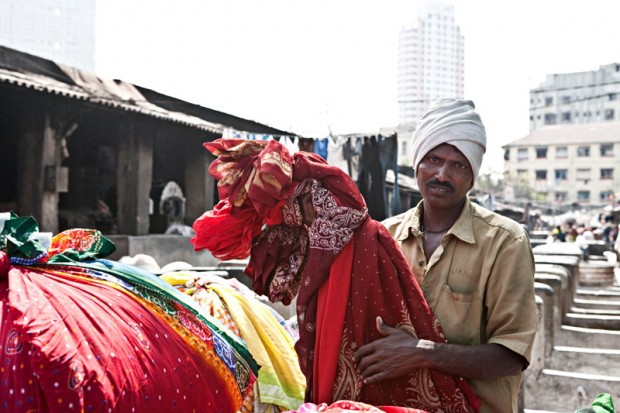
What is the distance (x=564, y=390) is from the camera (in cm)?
543

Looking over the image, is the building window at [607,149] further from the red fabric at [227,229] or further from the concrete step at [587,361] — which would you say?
the red fabric at [227,229]

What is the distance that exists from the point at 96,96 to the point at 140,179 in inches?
109

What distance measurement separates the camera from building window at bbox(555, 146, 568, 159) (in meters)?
69.8

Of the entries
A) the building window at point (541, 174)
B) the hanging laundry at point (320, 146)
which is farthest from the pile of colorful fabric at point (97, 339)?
the building window at point (541, 174)

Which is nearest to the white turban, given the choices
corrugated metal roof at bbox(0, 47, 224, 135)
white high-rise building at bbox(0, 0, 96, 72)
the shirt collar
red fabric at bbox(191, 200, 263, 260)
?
the shirt collar

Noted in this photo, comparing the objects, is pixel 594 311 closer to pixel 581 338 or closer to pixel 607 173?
pixel 581 338

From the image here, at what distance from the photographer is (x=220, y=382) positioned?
178cm

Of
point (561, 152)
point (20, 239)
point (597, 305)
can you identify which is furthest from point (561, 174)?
point (20, 239)

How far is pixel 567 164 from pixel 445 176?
2903 inches

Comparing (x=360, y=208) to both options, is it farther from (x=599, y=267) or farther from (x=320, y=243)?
(x=599, y=267)

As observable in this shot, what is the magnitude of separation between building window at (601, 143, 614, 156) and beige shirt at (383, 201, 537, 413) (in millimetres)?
72431

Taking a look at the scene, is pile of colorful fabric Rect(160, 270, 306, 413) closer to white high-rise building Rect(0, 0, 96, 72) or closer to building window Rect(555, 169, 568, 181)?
white high-rise building Rect(0, 0, 96, 72)

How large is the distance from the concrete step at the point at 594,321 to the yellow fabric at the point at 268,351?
631 centimetres

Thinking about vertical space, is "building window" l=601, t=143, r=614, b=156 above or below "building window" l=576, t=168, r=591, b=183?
above
